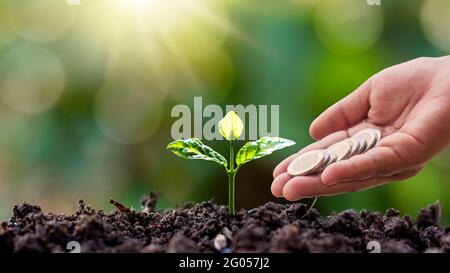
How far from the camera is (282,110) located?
2633mm

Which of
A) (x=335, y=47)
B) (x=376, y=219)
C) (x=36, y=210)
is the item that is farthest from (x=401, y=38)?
(x=36, y=210)

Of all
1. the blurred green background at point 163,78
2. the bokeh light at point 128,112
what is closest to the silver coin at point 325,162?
the blurred green background at point 163,78

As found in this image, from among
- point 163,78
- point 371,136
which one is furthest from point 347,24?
point 371,136

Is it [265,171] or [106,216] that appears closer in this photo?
[106,216]

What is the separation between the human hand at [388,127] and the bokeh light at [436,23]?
1149 mm

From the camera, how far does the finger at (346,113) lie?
1.64 metres

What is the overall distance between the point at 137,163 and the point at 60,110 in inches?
20.7

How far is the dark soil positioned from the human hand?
92 millimetres

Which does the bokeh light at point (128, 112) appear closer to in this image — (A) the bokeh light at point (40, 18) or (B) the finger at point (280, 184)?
(A) the bokeh light at point (40, 18)

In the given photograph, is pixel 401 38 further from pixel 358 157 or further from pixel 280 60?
pixel 358 157

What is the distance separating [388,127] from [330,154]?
0.89 feet

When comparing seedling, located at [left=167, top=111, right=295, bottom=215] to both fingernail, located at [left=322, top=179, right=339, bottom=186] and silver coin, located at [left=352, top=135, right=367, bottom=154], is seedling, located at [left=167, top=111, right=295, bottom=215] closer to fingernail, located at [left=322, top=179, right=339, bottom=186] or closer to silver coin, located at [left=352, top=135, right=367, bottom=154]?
fingernail, located at [left=322, top=179, right=339, bottom=186]

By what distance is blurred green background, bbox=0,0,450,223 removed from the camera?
8.73ft

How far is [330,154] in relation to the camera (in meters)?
1.44
